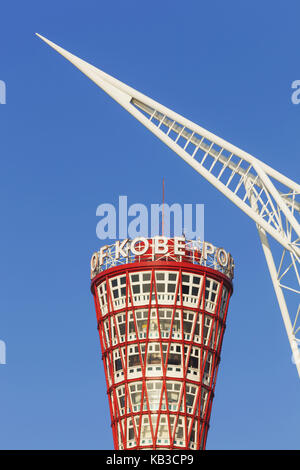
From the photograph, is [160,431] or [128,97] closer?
[128,97]

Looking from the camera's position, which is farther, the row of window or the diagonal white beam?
the row of window

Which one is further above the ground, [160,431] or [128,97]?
[128,97]

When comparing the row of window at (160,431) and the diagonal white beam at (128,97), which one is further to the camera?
the row of window at (160,431)

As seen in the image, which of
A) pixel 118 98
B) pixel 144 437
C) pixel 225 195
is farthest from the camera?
pixel 144 437

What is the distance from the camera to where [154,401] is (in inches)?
7849

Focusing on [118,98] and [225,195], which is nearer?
[225,195]
